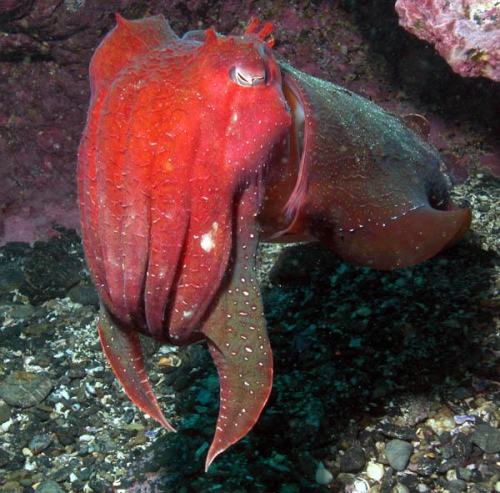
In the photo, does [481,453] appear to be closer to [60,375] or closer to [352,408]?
[352,408]

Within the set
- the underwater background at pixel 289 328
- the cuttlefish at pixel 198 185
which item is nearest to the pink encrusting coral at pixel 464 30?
the underwater background at pixel 289 328

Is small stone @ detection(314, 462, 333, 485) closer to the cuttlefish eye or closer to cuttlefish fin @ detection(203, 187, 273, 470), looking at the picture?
cuttlefish fin @ detection(203, 187, 273, 470)

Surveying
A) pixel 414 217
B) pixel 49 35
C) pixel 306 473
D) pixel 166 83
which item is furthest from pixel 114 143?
pixel 49 35

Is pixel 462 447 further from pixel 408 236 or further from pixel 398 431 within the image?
pixel 408 236

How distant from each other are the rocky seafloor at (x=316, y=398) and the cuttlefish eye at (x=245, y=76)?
197cm

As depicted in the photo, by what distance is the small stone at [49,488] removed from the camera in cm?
292

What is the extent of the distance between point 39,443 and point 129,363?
1.65 metres

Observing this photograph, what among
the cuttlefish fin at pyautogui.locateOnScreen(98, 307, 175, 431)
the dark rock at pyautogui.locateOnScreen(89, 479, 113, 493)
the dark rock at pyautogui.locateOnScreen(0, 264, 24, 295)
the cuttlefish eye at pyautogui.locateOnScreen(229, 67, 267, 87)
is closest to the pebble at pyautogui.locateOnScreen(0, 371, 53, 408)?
the dark rock at pyautogui.locateOnScreen(89, 479, 113, 493)

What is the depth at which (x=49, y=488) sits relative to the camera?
293cm

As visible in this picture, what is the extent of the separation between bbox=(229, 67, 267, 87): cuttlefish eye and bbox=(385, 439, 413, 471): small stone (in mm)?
1997

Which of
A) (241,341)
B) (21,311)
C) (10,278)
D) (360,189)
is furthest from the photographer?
(10,278)

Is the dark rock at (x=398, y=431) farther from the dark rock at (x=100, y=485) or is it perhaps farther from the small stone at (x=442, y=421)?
the dark rock at (x=100, y=485)

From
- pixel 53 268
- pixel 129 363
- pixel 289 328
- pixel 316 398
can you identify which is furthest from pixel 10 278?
pixel 129 363

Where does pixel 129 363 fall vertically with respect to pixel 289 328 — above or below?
above
